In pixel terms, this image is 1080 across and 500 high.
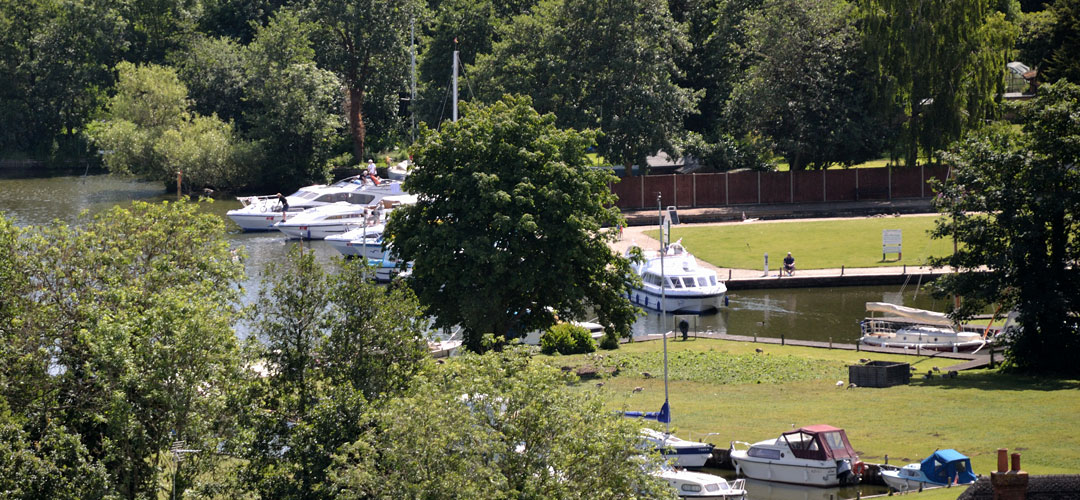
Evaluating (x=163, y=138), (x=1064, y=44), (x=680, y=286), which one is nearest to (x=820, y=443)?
(x=680, y=286)

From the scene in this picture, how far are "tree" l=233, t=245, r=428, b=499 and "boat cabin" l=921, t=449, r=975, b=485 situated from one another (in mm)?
10916

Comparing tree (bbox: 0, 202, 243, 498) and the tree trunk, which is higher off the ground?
the tree trunk

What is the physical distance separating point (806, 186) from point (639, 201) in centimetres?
1022

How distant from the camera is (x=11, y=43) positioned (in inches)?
4053

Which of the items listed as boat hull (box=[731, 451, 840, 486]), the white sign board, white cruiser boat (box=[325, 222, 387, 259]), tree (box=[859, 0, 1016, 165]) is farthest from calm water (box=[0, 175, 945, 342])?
tree (box=[859, 0, 1016, 165])

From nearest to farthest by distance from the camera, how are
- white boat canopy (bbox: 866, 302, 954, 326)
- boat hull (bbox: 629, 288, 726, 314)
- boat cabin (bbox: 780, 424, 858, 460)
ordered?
boat cabin (bbox: 780, 424, 858, 460) < white boat canopy (bbox: 866, 302, 954, 326) < boat hull (bbox: 629, 288, 726, 314)

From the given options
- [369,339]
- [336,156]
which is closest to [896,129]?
[336,156]

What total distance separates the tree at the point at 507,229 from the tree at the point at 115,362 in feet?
38.7

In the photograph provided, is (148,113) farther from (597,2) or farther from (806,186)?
(806,186)

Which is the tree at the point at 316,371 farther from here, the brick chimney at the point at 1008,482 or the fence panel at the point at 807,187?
the fence panel at the point at 807,187

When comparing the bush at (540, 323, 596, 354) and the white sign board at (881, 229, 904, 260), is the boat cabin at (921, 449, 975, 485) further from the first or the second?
the white sign board at (881, 229, 904, 260)

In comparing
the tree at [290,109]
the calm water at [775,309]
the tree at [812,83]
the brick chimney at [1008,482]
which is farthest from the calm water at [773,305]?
the tree at [812,83]

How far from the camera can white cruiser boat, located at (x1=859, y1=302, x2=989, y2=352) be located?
40.7 m

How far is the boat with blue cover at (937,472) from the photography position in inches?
959
